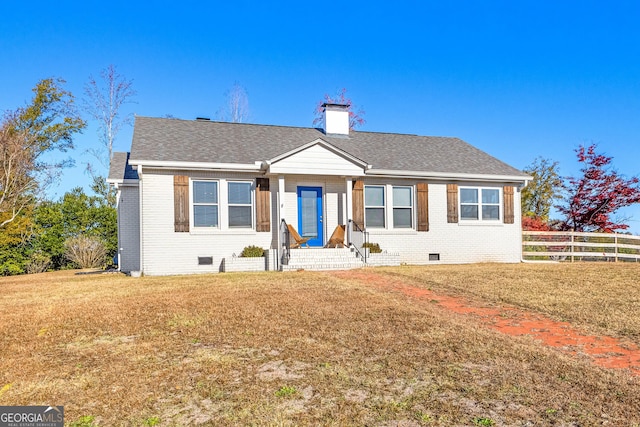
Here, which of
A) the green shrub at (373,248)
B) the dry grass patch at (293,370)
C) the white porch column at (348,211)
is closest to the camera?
the dry grass patch at (293,370)

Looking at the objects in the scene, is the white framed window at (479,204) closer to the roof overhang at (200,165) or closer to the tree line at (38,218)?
the roof overhang at (200,165)

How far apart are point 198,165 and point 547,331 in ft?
34.2

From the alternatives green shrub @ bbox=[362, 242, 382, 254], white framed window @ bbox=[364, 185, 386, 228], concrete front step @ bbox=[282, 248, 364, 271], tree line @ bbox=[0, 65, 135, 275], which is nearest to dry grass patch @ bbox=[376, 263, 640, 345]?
concrete front step @ bbox=[282, 248, 364, 271]

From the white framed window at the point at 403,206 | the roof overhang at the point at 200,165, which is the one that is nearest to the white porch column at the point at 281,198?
the roof overhang at the point at 200,165

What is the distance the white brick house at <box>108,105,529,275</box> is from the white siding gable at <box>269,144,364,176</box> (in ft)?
0.11

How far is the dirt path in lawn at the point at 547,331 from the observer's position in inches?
185

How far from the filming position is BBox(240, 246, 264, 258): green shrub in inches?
532

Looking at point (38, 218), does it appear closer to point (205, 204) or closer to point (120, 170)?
point (120, 170)

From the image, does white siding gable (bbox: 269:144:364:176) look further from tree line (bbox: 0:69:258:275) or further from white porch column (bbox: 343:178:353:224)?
tree line (bbox: 0:69:258:275)

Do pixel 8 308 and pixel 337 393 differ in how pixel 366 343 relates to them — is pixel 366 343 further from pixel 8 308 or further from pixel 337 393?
pixel 8 308

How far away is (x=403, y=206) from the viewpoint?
1555 cm

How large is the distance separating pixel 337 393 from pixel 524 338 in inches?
119

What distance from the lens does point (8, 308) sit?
25.4 ft

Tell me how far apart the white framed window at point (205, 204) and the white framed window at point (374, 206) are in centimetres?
509
